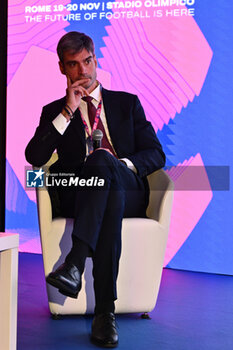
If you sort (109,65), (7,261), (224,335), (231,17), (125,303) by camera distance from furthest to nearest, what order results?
(109,65)
(231,17)
(125,303)
(224,335)
(7,261)

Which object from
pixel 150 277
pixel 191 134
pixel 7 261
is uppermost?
pixel 191 134

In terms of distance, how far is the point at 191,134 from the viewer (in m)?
3.68

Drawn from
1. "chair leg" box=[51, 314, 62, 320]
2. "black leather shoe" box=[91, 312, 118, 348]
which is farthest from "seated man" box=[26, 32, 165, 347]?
"chair leg" box=[51, 314, 62, 320]

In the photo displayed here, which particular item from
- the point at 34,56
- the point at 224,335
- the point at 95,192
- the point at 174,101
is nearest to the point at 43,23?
the point at 34,56

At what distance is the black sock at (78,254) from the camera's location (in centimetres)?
202

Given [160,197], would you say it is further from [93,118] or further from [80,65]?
[80,65]

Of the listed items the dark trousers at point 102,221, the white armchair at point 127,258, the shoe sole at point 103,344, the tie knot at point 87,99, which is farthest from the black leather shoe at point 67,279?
the tie knot at point 87,99

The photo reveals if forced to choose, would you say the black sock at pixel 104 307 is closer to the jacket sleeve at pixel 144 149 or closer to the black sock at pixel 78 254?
the black sock at pixel 78 254

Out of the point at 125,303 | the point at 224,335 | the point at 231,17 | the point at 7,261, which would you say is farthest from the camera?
the point at 231,17

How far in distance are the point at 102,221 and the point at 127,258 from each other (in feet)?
1.17

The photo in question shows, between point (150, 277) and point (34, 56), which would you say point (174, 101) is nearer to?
point (34, 56)

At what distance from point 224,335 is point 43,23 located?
289cm

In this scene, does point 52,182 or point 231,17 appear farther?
point 231,17

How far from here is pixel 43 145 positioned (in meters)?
2.67
